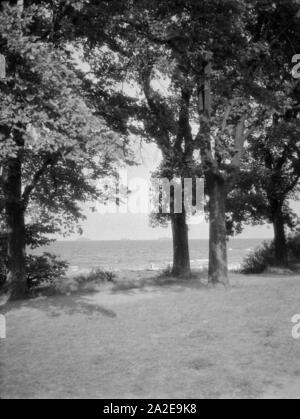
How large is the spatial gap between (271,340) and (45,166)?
11587 mm

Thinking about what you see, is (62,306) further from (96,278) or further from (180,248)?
(180,248)

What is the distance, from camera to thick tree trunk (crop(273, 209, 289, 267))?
29359 millimetres

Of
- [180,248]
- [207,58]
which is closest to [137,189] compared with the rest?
[180,248]

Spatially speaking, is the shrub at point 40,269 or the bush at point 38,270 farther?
the shrub at point 40,269

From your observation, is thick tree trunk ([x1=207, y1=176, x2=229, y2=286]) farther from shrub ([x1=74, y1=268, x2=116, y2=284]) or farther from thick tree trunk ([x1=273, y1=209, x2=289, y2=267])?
thick tree trunk ([x1=273, y1=209, x2=289, y2=267])

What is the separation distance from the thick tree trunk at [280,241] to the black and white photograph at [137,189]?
46.4 inches

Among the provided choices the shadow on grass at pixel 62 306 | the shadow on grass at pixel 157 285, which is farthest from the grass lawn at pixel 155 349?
the shadow on grass at pixel 157 285

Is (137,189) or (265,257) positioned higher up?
(137,189)

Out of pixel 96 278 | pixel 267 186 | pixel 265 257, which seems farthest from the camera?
pixel 265 257

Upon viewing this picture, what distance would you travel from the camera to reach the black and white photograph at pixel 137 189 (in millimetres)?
7574

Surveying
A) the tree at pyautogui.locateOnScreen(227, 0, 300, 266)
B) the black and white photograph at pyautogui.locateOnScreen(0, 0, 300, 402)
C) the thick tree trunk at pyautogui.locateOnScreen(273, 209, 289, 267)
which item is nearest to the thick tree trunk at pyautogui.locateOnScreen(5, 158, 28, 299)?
the black and white photograph at pyautogui.locateOnScreen(0, 0, 300, 402)

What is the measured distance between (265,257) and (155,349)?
79.2 feet

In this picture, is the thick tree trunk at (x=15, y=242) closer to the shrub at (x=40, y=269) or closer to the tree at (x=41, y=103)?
the shrub at (x=40, y=269)

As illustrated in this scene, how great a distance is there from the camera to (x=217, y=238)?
18.1 metres
